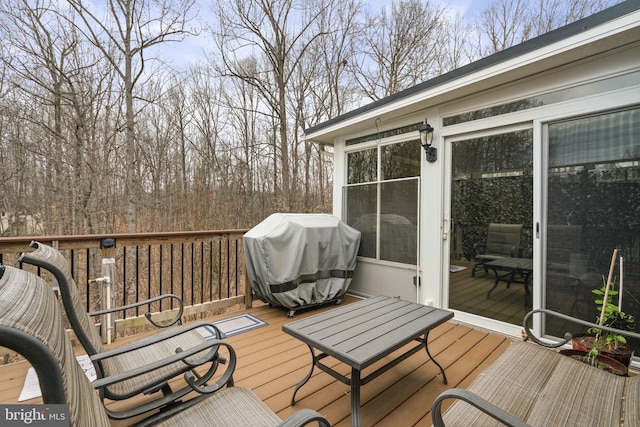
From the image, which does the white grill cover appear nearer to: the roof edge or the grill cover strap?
the grill cover strap

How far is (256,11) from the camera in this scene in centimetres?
770

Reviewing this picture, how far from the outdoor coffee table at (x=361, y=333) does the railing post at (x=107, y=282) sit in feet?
6.35

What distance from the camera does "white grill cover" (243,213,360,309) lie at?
3.28m

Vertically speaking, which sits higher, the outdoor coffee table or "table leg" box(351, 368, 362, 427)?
the outdoor coffee table

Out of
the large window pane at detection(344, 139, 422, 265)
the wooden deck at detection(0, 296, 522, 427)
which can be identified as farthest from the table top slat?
the large window pane at detection(344, 139, 422, 265)

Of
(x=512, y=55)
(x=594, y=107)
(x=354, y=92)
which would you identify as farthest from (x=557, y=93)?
(x=354, y=92)

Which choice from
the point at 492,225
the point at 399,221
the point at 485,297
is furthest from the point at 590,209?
the point at 399,221

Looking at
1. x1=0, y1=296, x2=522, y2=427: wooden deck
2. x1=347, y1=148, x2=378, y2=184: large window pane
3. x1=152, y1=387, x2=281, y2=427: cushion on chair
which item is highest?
x1=347, y1=148, x2=378, y2=184: large window pane

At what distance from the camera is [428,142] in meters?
3.47

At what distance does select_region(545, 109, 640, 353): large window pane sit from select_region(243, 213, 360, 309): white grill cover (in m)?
2.21

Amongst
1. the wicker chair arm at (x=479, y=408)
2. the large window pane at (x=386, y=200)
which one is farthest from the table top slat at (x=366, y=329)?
the large window pane at (x=386, y=200)

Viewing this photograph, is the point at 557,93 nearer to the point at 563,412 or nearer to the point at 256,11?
the point at 563,412

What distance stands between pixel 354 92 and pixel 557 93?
6.79m

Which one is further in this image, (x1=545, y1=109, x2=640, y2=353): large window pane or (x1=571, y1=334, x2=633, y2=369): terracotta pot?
(x1=545, y1=109, x2=640, y2=353): large window pane
